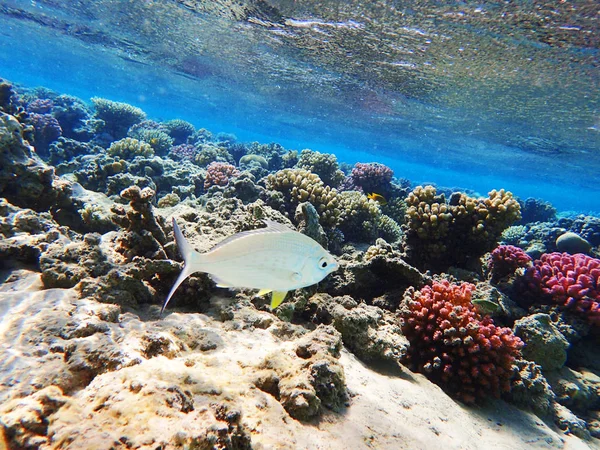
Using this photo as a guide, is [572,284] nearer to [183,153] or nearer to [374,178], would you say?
[374,178]

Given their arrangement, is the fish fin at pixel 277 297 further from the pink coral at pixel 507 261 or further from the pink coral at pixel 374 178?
the pink coral at pixel 374 178

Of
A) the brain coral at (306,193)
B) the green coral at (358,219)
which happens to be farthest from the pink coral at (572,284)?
the brain coral at (306,193)

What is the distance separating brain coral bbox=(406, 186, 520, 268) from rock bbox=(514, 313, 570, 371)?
5.66 feet

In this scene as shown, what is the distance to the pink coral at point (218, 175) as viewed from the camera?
34.6ft

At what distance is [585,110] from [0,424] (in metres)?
25.0

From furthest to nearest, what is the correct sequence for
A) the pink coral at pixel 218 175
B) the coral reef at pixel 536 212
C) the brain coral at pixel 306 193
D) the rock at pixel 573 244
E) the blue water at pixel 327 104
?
the blue water at pixel 327 104
the coral reef at pixel 536 212
the pink coral at pixel 218 175
the rock at pixel 573 244
the brain coral at pixel 306 193

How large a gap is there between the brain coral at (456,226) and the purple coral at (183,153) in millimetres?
12823

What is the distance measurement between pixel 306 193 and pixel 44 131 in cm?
1218

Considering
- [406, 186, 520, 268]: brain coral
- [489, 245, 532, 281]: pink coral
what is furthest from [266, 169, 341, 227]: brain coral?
[489, 245, 532, 281]: pink coral

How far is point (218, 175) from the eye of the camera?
420 inches

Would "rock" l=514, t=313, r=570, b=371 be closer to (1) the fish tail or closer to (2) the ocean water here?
(2) the ocean water

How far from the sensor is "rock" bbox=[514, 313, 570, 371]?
4539mm

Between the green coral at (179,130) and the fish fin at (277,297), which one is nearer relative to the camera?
the fish fin at (277,297)

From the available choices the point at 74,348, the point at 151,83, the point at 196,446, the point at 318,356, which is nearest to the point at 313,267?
the point at 318,356
